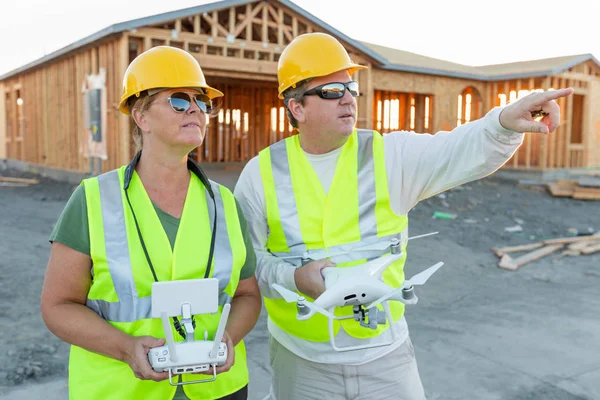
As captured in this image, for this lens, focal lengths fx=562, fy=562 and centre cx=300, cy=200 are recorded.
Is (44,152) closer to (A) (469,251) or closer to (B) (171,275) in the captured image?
(A) (469,251)

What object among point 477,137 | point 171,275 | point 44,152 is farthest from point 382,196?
point 44,152

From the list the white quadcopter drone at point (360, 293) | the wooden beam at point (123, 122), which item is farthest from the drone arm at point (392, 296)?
the wooden beam at point (123, 122)

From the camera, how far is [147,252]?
206 cm

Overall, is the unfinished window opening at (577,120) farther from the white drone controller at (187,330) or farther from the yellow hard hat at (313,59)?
the white drone controller at (187,330)

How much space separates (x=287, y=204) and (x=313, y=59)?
71 cm

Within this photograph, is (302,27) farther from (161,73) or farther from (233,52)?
(161,73)

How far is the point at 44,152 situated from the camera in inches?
779

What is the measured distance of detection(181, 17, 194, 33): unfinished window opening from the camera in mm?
13743

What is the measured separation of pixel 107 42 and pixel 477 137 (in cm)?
1318

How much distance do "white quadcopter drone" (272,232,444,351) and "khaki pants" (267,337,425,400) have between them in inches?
13.4

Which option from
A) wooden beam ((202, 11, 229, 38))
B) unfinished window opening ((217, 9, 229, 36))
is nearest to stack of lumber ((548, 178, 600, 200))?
unfinished window opening ((217, 9, 229, 36))

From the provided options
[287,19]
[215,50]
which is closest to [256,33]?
[287,19]

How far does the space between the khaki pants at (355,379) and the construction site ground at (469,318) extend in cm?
215

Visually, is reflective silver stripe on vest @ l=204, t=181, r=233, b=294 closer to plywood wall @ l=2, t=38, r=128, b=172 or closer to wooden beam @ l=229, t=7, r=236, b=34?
plywood wall @ l=2, t=38, r=128, b=172
